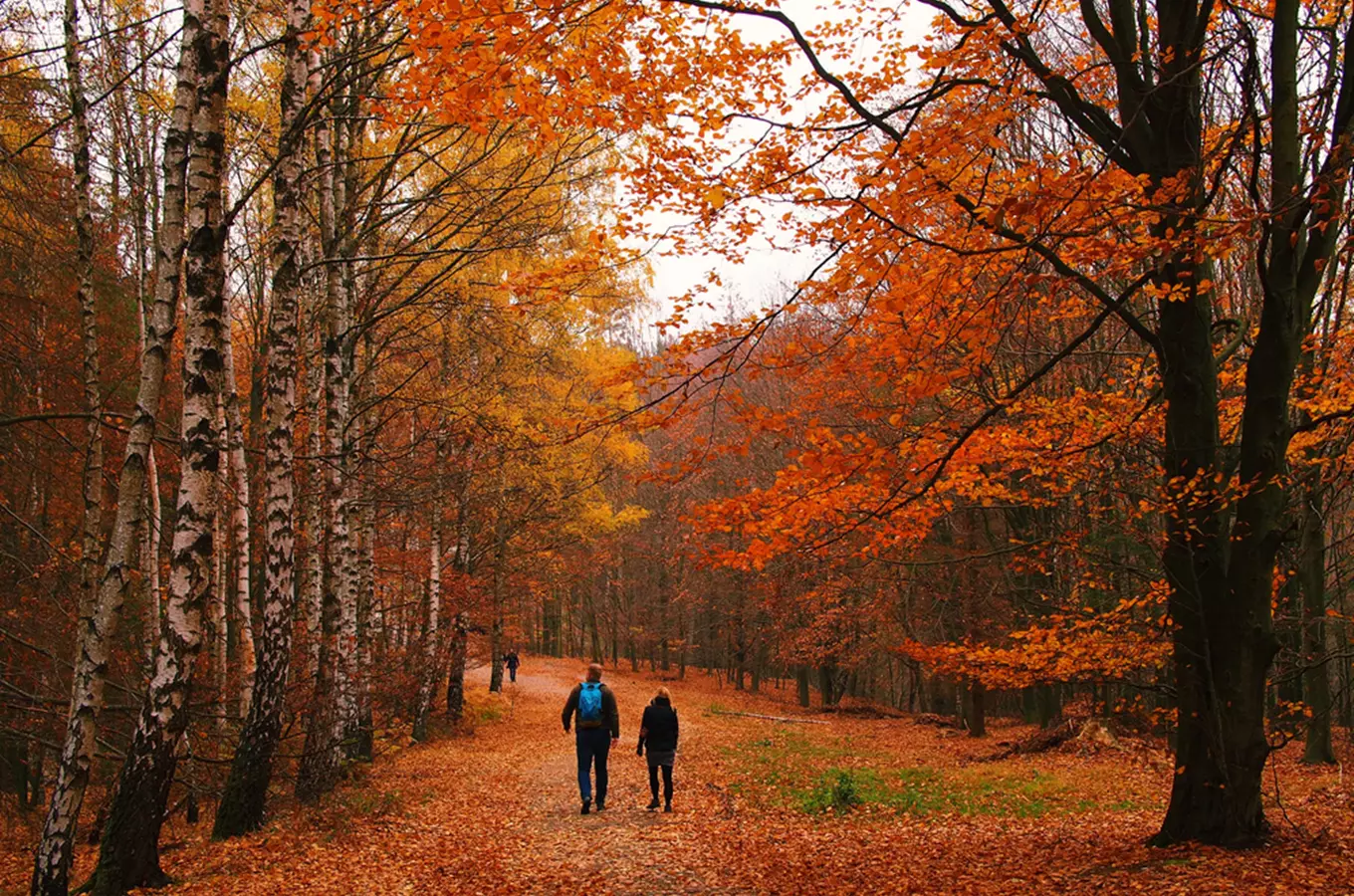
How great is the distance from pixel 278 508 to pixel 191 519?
7.23 feet

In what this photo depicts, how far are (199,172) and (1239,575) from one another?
314 inches

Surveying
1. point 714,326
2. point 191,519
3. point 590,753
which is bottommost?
point 590,753

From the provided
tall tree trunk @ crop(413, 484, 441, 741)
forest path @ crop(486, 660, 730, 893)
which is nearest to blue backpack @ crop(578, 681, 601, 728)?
forest path @ crop(486, 660, 730, 893)

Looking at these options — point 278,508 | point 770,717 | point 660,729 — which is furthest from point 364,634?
point 770,717

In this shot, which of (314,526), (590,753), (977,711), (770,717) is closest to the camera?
(590,753)

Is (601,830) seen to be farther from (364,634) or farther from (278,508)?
(364,634)

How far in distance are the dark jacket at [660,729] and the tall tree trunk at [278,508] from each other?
12.6ft

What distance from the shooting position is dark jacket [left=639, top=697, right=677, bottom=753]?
366 inches

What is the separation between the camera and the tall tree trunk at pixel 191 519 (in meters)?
5.55

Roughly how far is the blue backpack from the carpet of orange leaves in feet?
3.41

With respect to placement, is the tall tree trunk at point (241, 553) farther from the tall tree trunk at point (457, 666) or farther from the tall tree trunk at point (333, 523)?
the tall tree trunk at point (457, 666)

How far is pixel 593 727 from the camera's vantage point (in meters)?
9.27

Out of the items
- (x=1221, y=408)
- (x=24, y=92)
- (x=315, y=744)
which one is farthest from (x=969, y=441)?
(x=24, y=92)

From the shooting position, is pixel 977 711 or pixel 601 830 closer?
pixel 601 830
